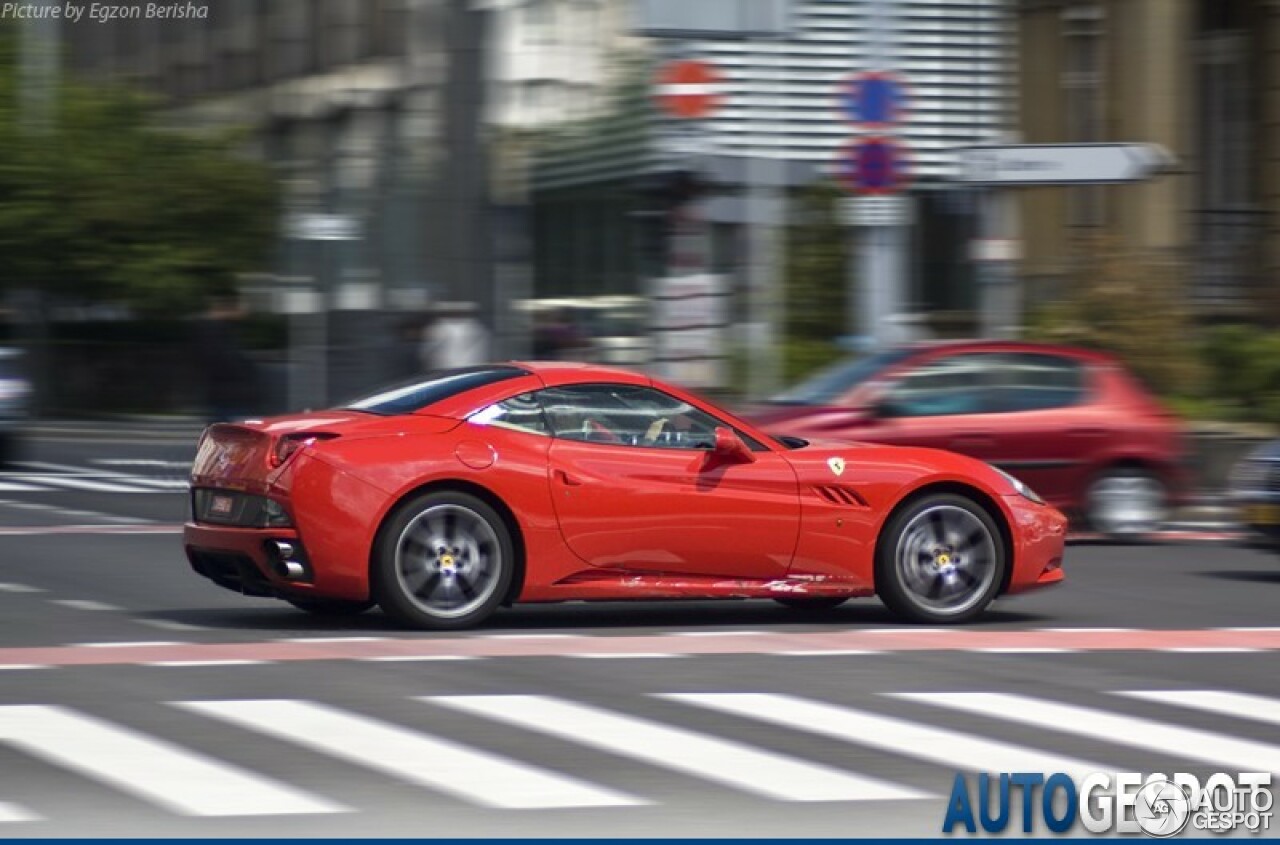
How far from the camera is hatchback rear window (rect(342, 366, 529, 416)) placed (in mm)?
11688

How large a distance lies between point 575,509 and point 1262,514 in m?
5.74

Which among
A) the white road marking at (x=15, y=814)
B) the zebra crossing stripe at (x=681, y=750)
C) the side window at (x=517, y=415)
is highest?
the side window at (x=517, y=415)

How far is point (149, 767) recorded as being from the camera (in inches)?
304

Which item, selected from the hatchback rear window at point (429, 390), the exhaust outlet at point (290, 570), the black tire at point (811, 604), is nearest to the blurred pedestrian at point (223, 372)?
the black tire at point (811, 604)

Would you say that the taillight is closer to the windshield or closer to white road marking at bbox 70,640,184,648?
white road marking at bbox 70,640,184,648

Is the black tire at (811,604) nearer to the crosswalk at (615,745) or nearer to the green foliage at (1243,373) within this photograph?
the crosswalk at (615,745)

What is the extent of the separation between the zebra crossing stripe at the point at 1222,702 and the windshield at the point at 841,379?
774 cm

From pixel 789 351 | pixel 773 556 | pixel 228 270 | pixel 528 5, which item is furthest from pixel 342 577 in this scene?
pixel 528 5

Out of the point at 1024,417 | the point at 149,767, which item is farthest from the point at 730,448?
the point at 1024,417

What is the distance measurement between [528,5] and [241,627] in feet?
115

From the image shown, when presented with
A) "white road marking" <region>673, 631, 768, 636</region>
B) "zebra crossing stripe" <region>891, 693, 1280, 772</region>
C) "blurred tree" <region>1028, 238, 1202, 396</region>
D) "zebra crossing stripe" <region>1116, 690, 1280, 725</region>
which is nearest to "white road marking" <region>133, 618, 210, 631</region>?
"white road marking" <region>673, 631, 768, 636</region>

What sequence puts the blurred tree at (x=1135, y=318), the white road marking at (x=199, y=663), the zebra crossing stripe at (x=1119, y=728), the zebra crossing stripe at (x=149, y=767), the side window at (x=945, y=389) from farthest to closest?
the blurred tree at (x=1135, y=318) → the side window at (x=945, y=389) → the white road marking at (x=199, y=663) → the zebra crossing stripe at (x=1119, y=728) → the zebra crossing stripe at (x=149, y=767)

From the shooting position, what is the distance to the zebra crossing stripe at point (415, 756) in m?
7.30

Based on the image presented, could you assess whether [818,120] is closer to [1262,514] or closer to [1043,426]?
[1043,426]
